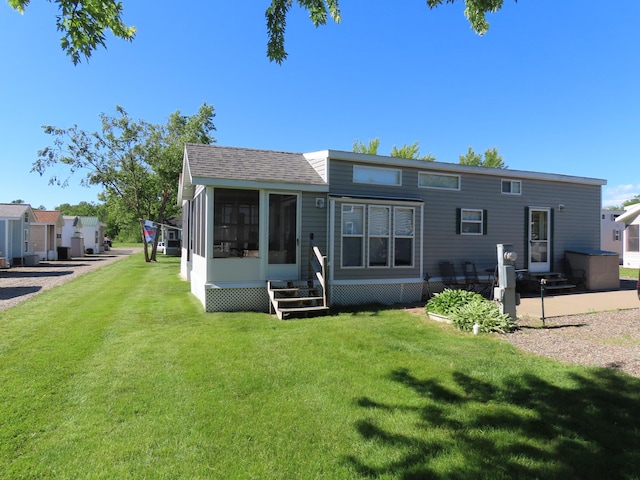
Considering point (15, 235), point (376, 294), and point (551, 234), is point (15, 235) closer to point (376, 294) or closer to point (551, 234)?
point (376, 294)

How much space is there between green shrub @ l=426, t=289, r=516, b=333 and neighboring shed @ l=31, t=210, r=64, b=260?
80.5 ft

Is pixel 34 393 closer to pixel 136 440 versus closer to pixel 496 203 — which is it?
pixel 136 440

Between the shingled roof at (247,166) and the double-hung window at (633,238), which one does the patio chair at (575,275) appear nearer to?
the shingled roof at (247,166)

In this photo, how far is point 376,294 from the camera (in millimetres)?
9617

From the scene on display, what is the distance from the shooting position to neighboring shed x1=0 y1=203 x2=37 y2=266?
19719mm

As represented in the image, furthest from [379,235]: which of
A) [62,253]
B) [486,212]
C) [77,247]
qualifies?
[77,247]

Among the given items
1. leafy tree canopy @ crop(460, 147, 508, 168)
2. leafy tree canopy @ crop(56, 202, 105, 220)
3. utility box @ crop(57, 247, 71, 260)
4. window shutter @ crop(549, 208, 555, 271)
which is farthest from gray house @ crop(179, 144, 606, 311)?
leafy tree canopy @ crop(56, 202, 105, 220)

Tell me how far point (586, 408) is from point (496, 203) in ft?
27.3

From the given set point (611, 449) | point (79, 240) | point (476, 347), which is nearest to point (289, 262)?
point (476, 347)

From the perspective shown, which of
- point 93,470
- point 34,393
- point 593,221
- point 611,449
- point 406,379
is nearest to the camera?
point 93,470

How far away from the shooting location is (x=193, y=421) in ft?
11.4

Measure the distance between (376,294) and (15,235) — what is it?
20.4 metres

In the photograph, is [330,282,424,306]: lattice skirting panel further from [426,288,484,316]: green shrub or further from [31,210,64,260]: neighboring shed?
[31,210,64,260]: neighboring shed

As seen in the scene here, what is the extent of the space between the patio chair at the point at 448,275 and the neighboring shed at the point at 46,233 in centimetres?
2359
